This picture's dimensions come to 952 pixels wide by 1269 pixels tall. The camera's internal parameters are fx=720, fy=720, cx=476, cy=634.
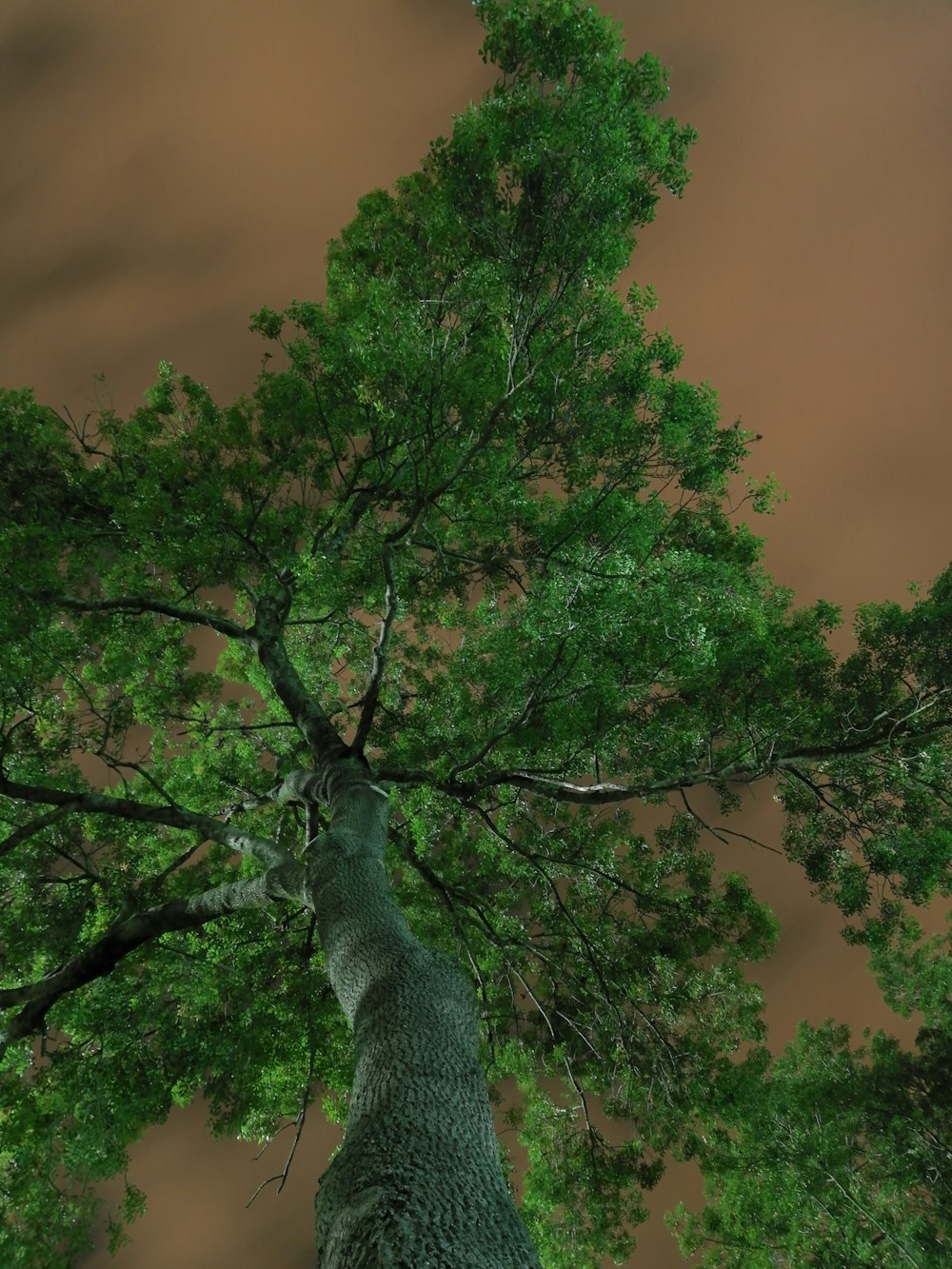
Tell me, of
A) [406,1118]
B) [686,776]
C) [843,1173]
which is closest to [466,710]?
[686,776]

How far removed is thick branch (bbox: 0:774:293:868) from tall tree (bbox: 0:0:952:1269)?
0.04 meters

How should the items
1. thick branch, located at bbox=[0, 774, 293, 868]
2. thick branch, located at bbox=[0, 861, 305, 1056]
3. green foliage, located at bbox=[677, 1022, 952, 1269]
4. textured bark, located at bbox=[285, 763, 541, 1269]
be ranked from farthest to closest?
green foliage, located at bbox=[677, 1022, 952, 1269] < thick branch, located at bbox=[0, 774, 293, 868] < thick branch, located at bbox=[0, 861, 305, 1056] < textured bark, located at bbox=[285, 763, 541, 1269]

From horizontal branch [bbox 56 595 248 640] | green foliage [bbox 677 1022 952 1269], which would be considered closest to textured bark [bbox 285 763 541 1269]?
horizontal branch [bbox 56 595 248 640]

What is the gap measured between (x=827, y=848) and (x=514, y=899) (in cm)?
Result: 384

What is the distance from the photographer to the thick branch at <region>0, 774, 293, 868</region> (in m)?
5.82

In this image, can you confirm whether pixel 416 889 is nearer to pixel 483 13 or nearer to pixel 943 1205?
pixel 483 13

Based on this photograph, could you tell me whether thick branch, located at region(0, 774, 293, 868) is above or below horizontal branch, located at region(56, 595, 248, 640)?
below

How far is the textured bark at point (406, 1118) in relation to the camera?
179 cm

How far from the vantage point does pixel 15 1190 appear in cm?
598

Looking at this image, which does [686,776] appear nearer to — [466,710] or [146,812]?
[466,710]

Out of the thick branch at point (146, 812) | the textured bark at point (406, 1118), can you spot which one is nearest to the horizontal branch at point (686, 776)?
the thick branch at point (146, 812)

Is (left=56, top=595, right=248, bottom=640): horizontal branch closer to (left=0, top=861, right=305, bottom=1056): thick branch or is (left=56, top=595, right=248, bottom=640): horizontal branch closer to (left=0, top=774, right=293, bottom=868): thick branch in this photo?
(left=0, top=774, right=293, bottom=868): thick branch

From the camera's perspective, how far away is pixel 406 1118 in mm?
2354

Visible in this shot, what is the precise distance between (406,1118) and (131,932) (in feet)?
12.7
